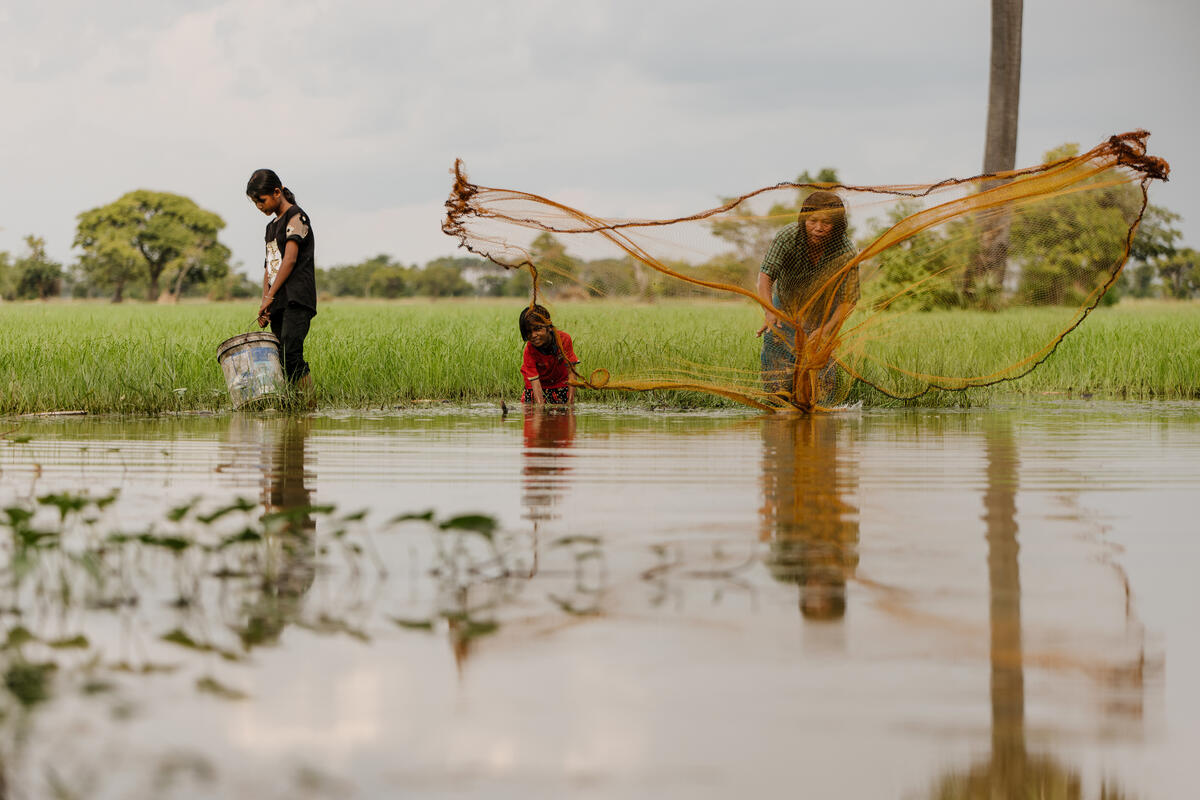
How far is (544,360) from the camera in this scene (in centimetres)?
991

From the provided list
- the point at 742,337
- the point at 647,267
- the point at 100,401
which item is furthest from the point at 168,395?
the point at 742,337

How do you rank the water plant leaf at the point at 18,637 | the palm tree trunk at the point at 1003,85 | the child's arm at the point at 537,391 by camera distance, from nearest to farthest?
1. the water plant leaf at the point at 18,637
2. the child's arm at the point at 537,391
3. the palm tree trunk at the point at 1003,85

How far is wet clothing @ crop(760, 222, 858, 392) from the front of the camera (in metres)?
9.34

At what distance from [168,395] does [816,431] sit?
5.12 meters

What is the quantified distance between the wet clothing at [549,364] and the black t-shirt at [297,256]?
5.63 ft

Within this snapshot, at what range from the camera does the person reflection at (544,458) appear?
197 inches

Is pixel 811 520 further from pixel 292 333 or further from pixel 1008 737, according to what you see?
pixel 292 333

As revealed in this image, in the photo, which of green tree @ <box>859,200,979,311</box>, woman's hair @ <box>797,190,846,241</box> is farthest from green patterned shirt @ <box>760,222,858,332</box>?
green tree @ <box>859,200,979,311</box>

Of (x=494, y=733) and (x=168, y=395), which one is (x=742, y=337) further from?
(x=494, y=733)

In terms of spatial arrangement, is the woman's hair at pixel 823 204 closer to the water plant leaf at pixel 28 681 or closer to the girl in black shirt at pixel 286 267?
the girl in black shirt at pixel 286 267

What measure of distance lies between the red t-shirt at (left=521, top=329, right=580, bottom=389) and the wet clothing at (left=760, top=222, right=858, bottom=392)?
1548 millimetres

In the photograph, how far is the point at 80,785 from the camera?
2150mm

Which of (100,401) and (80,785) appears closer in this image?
(80,785)

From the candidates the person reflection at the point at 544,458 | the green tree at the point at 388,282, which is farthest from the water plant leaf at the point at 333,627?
the green tree at the point at 388,282
